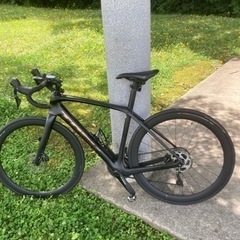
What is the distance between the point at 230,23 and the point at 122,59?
7.06 metres

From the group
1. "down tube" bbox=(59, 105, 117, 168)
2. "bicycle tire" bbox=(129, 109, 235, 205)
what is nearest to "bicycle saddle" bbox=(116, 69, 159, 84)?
"bicycle tire" bbox=(129, 109, 235, 205)

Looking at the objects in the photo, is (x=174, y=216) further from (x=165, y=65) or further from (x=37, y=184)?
(x=165, y=65)

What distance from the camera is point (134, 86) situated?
2521 millimetres

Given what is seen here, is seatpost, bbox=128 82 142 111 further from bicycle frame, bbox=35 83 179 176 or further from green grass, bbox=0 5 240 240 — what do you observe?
green grass, bbox=0 5 240 240

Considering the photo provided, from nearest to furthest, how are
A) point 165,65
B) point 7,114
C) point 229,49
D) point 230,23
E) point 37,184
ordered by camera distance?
point 37,184, point 7,114, point 165,65, point 229,49, point 230,23

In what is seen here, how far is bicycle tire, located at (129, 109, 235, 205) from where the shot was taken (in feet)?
8.39

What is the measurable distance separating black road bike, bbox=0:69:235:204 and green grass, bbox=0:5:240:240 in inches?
9.0

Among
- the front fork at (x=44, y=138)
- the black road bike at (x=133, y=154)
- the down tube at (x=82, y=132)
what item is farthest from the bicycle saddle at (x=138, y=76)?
the front fork at (x=44, y=138)

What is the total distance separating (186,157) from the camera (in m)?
2.69

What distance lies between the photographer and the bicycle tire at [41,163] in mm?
2768

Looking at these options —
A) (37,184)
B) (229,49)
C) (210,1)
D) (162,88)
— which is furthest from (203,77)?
(210,1)

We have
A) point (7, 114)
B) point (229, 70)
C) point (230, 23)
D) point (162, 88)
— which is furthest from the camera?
point (230, 23)

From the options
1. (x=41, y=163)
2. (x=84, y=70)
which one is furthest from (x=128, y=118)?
(x=84, y=70)

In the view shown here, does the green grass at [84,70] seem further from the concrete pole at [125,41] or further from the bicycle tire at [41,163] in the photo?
the concrete pole at [125,41]
